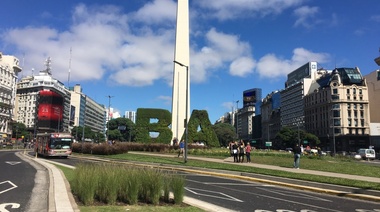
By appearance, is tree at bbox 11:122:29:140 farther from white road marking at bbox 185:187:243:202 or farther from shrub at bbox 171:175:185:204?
shrub at bbox 171:175:185:204

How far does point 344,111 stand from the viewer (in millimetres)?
120875

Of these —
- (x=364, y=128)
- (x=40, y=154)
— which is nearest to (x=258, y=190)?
(x=40, y=154)

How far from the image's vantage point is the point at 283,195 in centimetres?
1330

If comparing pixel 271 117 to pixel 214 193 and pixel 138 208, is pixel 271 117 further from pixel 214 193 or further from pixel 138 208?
pixel 138 208

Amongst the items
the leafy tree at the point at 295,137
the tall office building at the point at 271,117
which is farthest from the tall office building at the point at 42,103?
the tall office building at the point at 271,117

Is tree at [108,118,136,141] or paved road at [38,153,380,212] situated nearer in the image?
paved road at [38,153,380,212]

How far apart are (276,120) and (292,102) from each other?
22.4 metres

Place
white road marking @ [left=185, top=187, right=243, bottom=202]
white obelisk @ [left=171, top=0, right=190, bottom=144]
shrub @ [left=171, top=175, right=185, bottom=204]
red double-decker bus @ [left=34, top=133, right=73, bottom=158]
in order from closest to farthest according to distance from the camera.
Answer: shrub @ [left=171, top=175, right=185, bottom=204], white road marking @ [left=185, top=187, right=243, bottom=202], red double-decker bus @ [left=34, top=133, right=73, bottom=158], white obelisk @ [left=171, top=0, right=190, bottom=144]

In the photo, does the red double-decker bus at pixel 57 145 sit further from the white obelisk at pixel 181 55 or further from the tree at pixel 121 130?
the tree at pixel 121 130

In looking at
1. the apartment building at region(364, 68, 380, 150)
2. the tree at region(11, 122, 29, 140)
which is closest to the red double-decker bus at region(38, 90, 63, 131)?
the tree at region(11, 122, 29, 140)

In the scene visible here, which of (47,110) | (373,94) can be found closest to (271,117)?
(373,94)

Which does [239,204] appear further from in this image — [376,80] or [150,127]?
[376,80]

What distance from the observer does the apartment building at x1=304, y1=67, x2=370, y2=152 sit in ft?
381

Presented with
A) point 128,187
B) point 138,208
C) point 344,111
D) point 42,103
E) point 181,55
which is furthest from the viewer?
point 42,103
